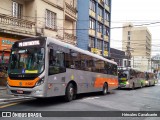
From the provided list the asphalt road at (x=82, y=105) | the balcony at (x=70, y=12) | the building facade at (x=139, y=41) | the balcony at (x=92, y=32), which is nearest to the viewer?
the asphalt road at (x=82, y=105)

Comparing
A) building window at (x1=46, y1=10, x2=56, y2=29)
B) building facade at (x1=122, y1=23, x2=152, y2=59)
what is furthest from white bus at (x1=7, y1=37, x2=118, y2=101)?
building facade at (x1=122, y1=23, x2=152, y2=59)

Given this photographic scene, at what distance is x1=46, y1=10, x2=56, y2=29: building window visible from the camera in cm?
2261

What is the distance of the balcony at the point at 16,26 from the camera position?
17.5 metres

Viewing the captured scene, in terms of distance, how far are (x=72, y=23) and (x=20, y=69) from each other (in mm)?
19016

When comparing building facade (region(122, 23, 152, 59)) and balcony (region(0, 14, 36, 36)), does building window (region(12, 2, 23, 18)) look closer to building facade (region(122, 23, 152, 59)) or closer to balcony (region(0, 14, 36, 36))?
balcony (region(0, 14, 36, 36))

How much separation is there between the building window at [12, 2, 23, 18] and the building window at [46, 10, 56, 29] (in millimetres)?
2757

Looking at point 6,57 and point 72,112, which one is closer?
point 72,112

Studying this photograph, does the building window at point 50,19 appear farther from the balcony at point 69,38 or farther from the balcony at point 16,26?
the balcony at point 16,26

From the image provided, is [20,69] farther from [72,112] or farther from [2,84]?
[2,84]

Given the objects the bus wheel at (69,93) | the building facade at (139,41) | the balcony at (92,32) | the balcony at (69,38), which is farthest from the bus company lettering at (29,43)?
the building facade at (139,41)

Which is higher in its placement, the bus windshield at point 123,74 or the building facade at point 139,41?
the building facade at point 139,41

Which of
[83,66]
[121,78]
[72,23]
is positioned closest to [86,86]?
[83,66]

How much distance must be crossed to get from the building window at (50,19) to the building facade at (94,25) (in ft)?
23.8

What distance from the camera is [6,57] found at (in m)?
19.0
